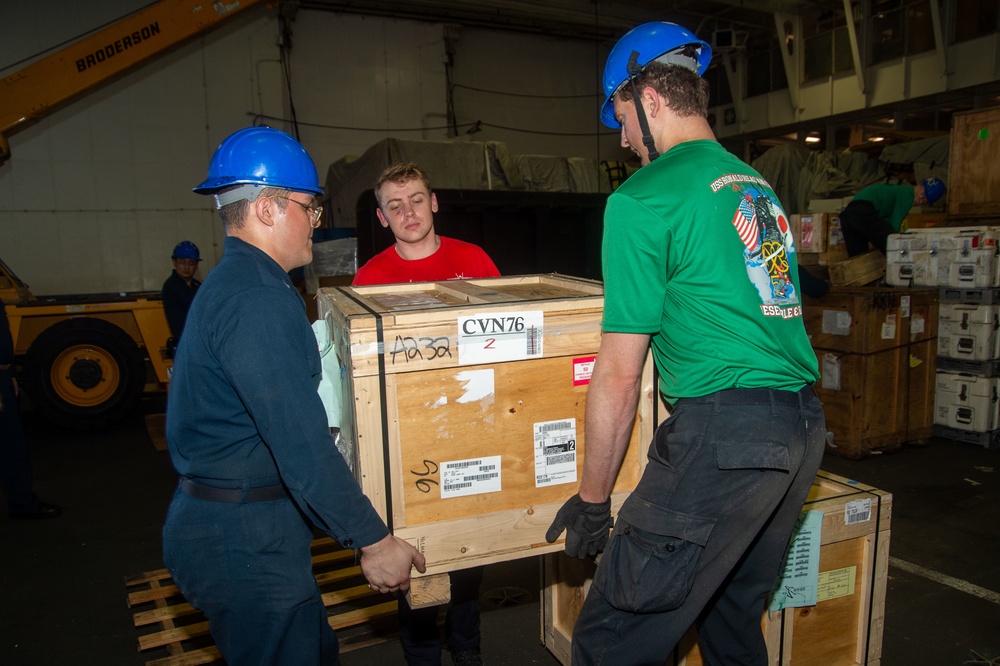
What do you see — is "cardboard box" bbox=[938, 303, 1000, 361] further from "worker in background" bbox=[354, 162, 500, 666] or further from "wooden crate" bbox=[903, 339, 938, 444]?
"worker in background" bbox=[354, 162, 500, 666]

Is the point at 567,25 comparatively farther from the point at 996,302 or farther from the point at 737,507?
the point at 737,507

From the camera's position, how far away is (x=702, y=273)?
5.46 feet

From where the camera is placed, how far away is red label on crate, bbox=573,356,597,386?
6.63 feet

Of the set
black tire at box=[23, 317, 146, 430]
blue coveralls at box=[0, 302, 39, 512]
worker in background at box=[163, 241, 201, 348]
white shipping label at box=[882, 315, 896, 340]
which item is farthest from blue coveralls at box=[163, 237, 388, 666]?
black tire at box=[23, 317, 146, 430]

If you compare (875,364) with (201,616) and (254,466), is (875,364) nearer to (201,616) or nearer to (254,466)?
(201,616)

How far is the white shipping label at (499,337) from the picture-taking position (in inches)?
73.5

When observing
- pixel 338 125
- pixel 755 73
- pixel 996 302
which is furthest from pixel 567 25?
pixel 996 302

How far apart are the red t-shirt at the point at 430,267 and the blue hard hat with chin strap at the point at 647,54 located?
1.55 m

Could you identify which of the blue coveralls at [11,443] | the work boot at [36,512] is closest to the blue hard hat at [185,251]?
the blue coveralls at [11,443]

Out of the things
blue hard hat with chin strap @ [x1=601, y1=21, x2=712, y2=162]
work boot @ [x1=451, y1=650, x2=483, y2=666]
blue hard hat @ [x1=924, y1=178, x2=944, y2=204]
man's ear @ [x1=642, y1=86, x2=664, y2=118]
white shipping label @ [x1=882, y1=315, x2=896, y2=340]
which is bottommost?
work boot @ [x1=451, y1=650, x2=483, y2=666]

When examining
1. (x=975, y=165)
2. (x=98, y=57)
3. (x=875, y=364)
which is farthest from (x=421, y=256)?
(x=98, y=57)

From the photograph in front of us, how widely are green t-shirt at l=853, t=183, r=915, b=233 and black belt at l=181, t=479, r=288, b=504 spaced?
263 inches

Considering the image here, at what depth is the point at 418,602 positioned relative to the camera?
1892 mm

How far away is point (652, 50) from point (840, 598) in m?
2.19
